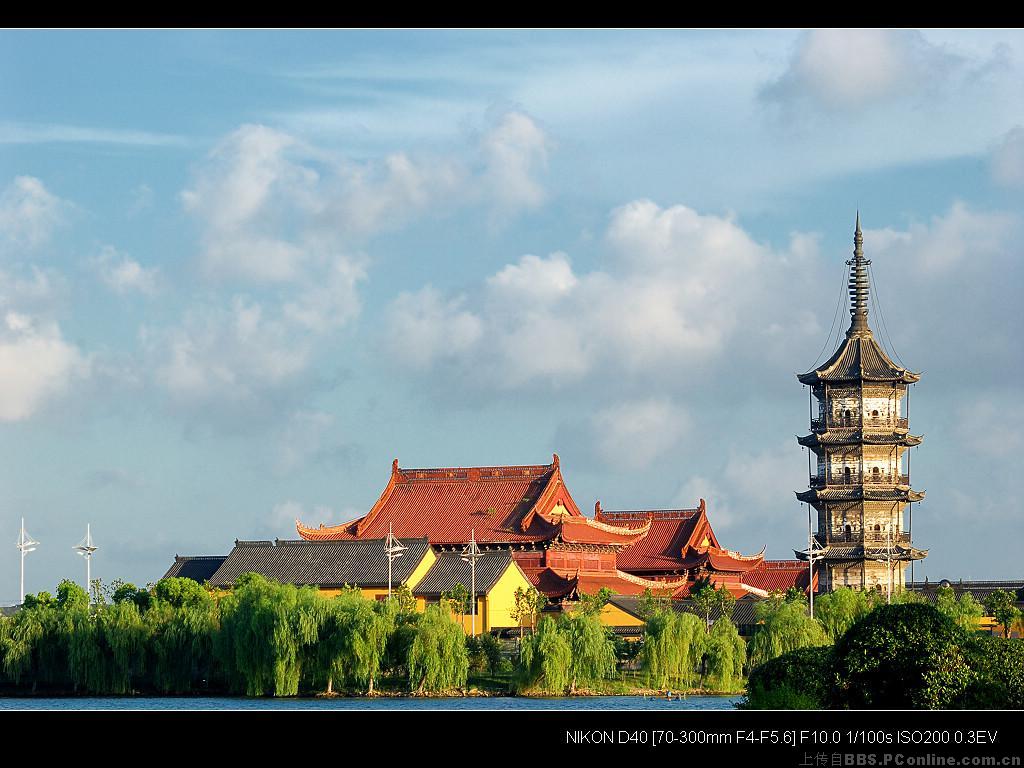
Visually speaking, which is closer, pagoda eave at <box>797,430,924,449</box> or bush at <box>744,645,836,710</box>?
bush at <box>744,645,836,710</box>

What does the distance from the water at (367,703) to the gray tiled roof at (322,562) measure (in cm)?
1229

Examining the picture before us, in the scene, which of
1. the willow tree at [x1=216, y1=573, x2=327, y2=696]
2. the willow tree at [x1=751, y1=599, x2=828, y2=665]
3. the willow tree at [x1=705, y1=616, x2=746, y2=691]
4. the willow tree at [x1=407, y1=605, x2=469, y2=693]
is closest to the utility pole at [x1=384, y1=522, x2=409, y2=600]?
the willow tree at [x1=407, y1=605, x2=469, y2=693]

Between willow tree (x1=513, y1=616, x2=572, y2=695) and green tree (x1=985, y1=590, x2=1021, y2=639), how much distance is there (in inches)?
660

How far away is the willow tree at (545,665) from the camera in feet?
136

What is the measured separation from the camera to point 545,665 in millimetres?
41438

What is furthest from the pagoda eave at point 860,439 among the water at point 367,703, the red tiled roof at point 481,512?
the water at point 367,703

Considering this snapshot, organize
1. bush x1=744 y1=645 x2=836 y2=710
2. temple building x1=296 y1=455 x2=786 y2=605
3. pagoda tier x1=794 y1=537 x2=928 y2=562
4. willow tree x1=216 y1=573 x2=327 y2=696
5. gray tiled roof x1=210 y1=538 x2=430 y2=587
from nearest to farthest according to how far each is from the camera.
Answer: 1. bush x1=744 y1=645 x2=836 y2=710
2. willow tree x1=216 y1=573 x2=327 y2=696
3. gray tiled roof x1=210 y1=538 x2=430 y2=587
4. temple building x1=296 y1=455 x2=786 y2=605
5. pagoda tier x1=794 y1=537 x2=928 y2=562

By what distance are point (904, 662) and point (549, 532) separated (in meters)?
36.7

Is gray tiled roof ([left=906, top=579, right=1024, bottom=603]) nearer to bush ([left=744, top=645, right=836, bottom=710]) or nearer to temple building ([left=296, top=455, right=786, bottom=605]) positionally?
temple building ([left=296, top=455, right=786, bottom=605])

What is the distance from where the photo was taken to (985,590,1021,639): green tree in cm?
5456
